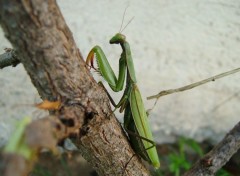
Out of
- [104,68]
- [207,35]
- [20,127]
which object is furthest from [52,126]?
[207,35]

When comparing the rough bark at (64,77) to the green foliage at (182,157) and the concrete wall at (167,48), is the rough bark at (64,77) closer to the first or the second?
the green foliage at (182,157)

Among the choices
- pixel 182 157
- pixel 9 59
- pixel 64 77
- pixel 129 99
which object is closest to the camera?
pixel 64 77

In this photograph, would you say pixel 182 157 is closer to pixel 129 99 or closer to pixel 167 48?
pixel 167 48

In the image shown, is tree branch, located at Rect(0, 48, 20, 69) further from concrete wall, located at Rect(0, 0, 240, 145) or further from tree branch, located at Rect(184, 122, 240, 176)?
concrete wall, located at Rect(0, 0, 240, 145)

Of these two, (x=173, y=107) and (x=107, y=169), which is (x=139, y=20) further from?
(x=107, y=169)

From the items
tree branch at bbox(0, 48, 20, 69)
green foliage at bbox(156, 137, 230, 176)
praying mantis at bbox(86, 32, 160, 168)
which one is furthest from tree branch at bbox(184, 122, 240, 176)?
green foliage at bbox(156, 137, 230, 176)

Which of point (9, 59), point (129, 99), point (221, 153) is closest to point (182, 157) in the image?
point (129, 99)
